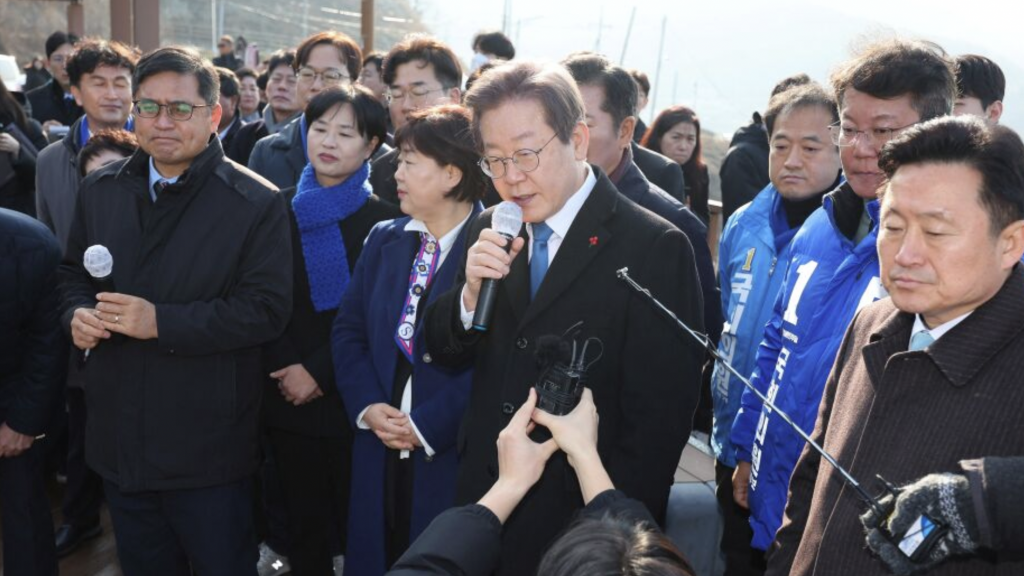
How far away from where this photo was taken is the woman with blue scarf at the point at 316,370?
3314 millimetres

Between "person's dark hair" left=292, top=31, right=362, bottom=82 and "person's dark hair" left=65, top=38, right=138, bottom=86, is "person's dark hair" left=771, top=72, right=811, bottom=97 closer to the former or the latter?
"person's dark hair" left=292, top=31, right=362, bottom=82

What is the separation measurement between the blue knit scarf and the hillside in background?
2922 cm

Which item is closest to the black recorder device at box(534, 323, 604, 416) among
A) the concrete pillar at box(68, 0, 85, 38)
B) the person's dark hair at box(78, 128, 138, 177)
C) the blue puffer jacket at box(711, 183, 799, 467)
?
the blue puffer jacket at box(711, 183, 799, 467)

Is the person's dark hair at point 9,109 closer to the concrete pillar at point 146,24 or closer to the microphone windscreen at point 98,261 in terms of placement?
the microphone windscreen at point 98,261

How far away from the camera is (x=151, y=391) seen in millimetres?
2789

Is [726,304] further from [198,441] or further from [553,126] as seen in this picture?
[198,441]

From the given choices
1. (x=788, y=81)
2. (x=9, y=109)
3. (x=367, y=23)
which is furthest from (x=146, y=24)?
(x=788, y=81)

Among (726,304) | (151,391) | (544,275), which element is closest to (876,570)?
(544,275)

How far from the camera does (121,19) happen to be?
1031 cm

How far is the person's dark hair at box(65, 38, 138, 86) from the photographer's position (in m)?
4.27

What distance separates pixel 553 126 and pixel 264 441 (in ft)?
7.18

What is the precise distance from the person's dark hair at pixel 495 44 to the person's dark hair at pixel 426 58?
106 inches

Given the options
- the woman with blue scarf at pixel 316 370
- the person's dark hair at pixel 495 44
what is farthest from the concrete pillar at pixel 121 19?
the woman with blue scarf at pixel 316 370

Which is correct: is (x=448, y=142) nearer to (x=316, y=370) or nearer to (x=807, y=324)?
(x=316, y=370)
